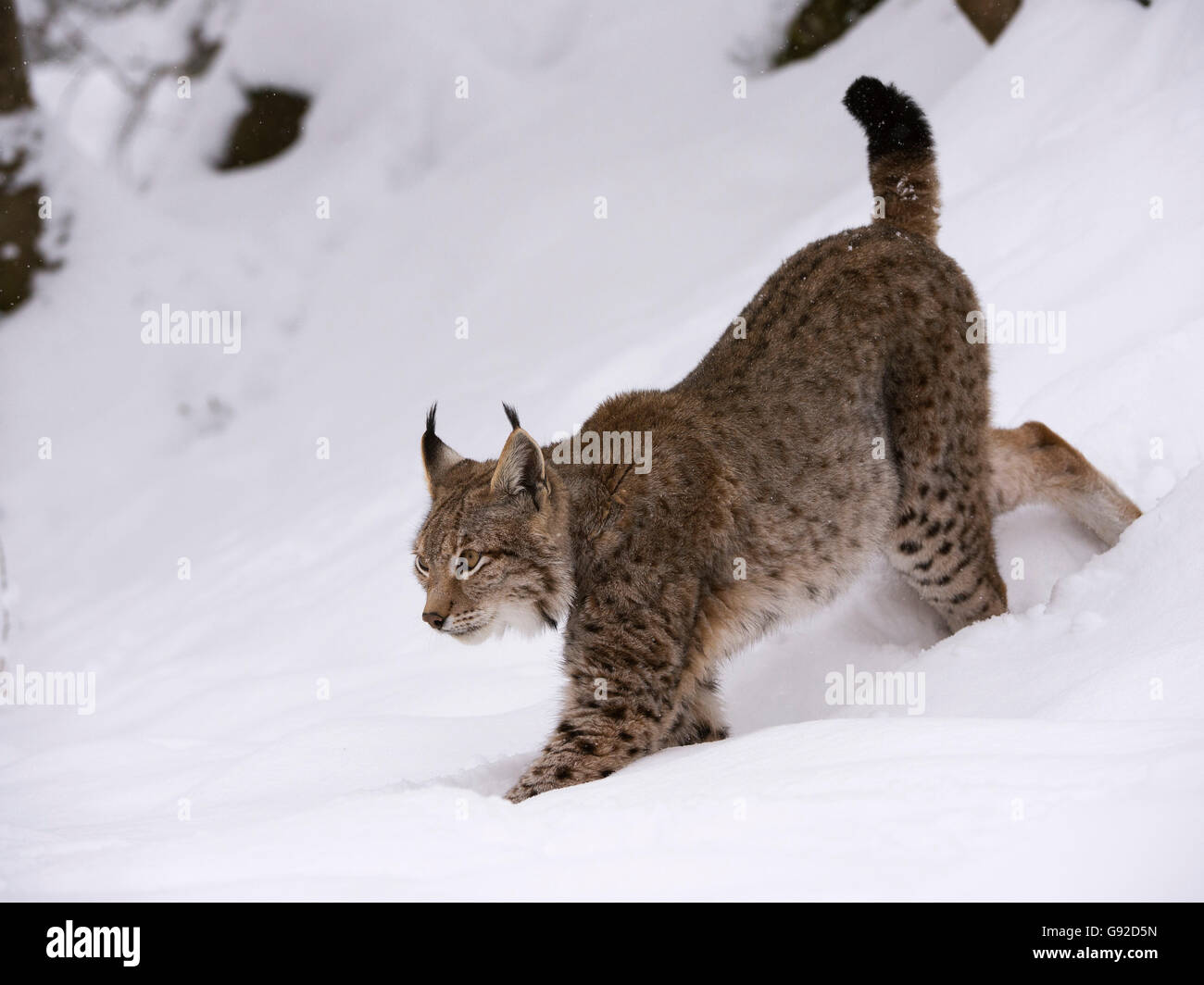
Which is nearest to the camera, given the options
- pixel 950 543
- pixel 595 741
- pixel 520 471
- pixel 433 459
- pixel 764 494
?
pixel 595 741

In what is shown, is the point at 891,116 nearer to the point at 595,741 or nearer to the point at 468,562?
the point at 468,562

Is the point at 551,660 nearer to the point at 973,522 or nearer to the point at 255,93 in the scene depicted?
the point at 973,522

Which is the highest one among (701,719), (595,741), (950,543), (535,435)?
(950,543)

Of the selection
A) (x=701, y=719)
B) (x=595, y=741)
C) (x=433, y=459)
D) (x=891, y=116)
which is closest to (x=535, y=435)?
(x=433, y=459)

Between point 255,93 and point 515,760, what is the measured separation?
11.7m

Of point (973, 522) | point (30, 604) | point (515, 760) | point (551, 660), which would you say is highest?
point (973, 522)

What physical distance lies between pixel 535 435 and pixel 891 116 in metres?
4.10

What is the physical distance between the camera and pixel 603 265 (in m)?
12.1

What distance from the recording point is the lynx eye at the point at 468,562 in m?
4.16

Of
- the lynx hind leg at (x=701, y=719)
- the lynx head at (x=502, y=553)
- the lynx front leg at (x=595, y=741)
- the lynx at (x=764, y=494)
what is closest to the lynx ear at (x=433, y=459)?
the lynx at (x=764, y=494)

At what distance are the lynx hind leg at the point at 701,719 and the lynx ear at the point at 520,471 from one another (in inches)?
35.9

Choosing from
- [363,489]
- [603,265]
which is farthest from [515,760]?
[603,265]

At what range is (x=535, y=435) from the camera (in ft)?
28.2

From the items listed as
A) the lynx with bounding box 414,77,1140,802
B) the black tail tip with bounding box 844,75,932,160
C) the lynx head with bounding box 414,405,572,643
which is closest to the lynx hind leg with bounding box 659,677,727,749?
the lynx with bounding box 414,77,1140,802
